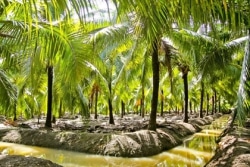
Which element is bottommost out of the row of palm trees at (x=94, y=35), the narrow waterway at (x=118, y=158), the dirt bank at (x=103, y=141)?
the narrow waterway at (x=118, y=158)

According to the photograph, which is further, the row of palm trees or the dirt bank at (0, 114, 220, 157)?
the dirt bank at (0, 114, 220, 157)

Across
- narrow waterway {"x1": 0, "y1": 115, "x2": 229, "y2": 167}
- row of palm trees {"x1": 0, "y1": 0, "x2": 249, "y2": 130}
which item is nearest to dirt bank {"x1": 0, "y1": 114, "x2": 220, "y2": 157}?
narrow waterway {"x1": 0, "y1": 115, "x2": 229, "y2": 167}

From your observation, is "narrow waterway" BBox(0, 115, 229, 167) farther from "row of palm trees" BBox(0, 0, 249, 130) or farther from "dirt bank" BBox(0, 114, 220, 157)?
"row of palm trees" BBox(0, 0, 249, 130)

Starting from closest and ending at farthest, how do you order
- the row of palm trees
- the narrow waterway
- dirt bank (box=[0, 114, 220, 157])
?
the row of palm trees < the narrow waterway < dirt bank (box=[0, 114, 220, 157])

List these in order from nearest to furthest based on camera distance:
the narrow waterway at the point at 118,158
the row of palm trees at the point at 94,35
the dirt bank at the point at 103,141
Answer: the row of palm trees at the point at 94,35
the narrow waterway at the point at 118,158
the dirt bank at the point at 103,141

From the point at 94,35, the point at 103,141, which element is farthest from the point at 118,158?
the point at 94,35

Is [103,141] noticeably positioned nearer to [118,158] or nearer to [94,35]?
[118,158]

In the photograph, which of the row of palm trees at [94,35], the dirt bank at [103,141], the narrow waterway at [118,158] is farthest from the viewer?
the dirt bank at [103,141]

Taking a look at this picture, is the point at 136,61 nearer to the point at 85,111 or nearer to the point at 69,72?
the point at 85,111

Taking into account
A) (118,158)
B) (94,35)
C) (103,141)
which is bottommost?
(118,158)

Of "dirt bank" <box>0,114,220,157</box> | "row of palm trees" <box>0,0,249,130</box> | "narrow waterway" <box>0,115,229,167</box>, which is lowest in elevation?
"narrow waterway" <box>0,115,229,167</box>

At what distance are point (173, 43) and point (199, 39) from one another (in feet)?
4.90

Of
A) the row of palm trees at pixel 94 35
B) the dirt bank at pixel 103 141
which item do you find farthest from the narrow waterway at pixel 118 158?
the row of palm trees at pixel 94 35

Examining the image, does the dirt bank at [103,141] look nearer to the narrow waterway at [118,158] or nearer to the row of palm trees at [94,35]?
the narrow waterway at [118,158]
